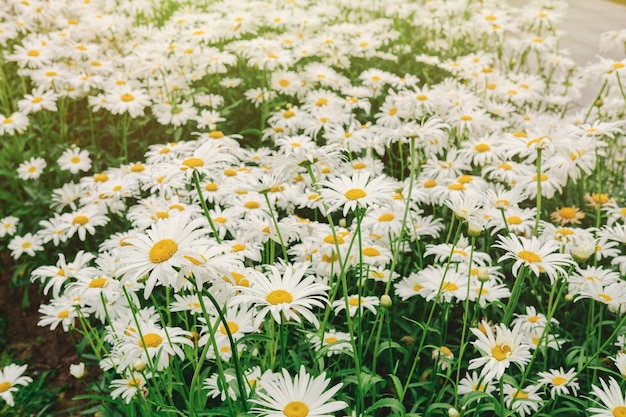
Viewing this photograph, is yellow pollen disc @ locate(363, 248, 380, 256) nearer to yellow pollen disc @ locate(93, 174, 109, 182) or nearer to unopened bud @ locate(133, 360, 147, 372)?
unopened bud @ locate(133, 360, 147, 372)

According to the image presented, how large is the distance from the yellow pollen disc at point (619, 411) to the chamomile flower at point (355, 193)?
0.82 metres

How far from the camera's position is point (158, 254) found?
1.36 meters

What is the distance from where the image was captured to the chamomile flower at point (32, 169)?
140 inches

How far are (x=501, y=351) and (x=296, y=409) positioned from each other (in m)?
0.65

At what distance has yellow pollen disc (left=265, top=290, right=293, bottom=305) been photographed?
1494mm

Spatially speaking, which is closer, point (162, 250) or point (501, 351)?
point (162, 250)

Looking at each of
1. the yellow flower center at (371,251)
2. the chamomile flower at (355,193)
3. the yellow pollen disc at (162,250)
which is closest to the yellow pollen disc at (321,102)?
the yellow flower center at (371,251)

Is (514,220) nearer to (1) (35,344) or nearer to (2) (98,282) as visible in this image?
(2) (98,282)

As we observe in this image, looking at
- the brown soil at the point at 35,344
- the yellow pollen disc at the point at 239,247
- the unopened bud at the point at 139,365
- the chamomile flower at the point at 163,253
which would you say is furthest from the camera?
the brown soil at the point at 35,344

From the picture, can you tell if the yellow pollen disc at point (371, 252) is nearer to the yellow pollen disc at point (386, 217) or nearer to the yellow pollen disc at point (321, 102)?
the yellow pollen disc at point (386, 217)

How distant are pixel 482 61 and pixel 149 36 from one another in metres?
2.79

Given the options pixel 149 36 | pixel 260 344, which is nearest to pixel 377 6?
pixel 149 36

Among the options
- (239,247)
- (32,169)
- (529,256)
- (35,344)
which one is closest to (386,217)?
(239,247)

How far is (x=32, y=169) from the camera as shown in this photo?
3629 millimetres
